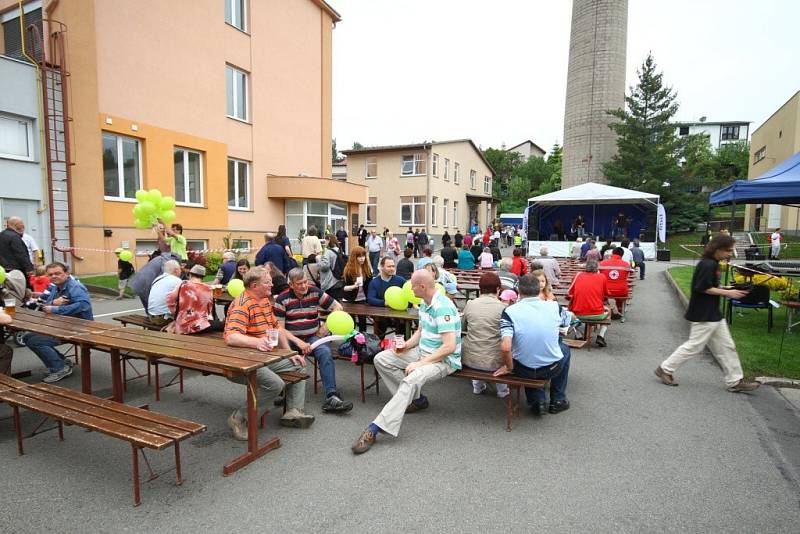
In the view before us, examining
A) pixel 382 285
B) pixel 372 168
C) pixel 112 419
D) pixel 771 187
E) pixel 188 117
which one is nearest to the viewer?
pixel 112 419

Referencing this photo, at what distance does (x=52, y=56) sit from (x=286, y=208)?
9991 mm

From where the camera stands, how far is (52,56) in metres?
13.3

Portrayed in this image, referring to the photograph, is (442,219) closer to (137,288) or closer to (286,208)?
(286,208)

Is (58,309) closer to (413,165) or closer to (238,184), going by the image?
(238,184)

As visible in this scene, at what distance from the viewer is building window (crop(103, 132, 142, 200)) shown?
1448 cm

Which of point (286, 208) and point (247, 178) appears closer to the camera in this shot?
point (247, 178)

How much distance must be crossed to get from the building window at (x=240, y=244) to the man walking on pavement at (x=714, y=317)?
1601 cm

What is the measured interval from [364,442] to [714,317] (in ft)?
13.9

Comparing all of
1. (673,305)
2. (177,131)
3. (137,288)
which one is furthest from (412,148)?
(137,288)

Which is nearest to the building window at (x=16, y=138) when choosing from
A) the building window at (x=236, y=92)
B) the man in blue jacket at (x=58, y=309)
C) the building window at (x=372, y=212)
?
the building window at (x=236, y=92)

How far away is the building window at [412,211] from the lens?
32.7 metres

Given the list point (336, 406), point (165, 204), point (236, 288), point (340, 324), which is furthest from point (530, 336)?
point (165, 204)

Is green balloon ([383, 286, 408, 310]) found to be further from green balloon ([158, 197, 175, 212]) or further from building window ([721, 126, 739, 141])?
building window ([721, 126, 739, 141])

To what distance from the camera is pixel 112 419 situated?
10.5 feet
